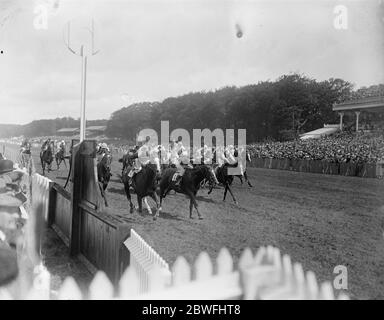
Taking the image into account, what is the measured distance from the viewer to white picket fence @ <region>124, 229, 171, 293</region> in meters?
3.53

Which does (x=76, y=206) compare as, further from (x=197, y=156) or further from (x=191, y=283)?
(x=191, y=283)

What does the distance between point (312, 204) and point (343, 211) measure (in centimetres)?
108

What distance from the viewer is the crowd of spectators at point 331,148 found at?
337 inches

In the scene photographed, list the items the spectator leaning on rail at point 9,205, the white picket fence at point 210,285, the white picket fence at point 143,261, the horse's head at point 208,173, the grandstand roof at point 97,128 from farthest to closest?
the horse's head at point 208,173
the grandstand roof at point 97,128
the spectator leaning on rail at point 9,205
the white picket fence at point 143,261
the white picket fence at point 210,285

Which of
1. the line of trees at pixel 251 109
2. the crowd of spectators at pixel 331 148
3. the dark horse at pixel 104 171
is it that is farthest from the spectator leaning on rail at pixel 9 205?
the crowd of spectators at pixel 331 148

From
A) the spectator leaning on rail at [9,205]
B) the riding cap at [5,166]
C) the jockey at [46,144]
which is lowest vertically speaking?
the spectator leaning on rail at [9,205]

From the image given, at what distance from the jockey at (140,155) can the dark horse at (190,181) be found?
517 millimetres

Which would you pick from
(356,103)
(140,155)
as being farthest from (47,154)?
(356,103)

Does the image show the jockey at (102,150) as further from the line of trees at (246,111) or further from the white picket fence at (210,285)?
the white picket fence at (210,285)

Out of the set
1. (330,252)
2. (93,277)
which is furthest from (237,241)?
(93,277)

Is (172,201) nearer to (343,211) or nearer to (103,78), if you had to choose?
(103,78)

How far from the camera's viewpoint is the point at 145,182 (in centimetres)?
794

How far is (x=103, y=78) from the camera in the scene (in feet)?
18.7

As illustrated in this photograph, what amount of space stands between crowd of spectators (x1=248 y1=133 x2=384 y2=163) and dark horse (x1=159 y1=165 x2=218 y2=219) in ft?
3.42
